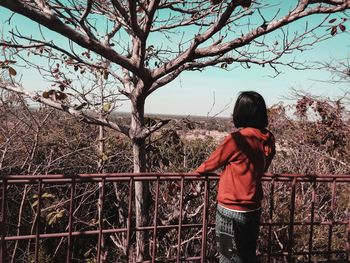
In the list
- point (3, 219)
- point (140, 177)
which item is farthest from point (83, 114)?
point (3, 219)

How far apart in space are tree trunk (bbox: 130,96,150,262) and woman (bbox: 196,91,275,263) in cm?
205

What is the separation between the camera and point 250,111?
2.31m

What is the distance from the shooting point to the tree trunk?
428cm

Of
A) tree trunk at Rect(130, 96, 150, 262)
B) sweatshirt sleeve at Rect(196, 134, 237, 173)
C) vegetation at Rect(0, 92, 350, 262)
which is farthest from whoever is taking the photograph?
vegetation at Rect(0, 92, 350, 262)

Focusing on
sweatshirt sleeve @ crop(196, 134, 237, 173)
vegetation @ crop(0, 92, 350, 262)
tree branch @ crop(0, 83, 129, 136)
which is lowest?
vegetation @ crop(0, 92, 350, 262)

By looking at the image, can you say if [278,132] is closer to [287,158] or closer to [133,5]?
[287,158]

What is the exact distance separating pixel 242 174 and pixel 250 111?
0.45 m

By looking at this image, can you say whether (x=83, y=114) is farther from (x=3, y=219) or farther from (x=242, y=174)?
(x=242, y=174)

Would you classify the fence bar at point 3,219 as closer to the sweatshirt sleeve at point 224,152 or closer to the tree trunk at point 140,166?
the sweatshirt sleeve at point 224,152

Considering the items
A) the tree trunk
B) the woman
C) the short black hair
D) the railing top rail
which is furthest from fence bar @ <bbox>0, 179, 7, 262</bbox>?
the tree trunk

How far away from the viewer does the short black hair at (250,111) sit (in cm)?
232

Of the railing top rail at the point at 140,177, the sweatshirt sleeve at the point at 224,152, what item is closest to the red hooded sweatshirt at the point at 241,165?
the sweatshirt sleeve at the point at 224,152

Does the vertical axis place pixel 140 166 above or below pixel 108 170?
above

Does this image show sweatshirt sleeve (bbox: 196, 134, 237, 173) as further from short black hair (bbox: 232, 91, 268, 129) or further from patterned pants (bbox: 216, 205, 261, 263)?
patterned pants (bbox: 216, 205, 261, 263)
